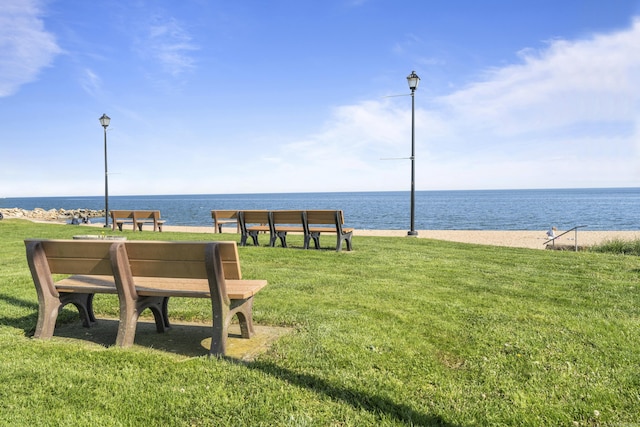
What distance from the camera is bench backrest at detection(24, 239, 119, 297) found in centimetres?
410

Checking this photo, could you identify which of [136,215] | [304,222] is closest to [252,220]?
[304,222]

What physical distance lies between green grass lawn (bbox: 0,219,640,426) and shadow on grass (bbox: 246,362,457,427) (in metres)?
0.01

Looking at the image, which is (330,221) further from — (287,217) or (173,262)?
(173,262)

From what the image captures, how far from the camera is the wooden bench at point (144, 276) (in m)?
3.82

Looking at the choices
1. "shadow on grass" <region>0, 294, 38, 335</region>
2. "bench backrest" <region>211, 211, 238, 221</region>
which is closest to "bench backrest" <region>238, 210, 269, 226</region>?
"bench backrest" <region>211, 211, 238, 221</region>

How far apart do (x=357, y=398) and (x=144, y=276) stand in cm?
223

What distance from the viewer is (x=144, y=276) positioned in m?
4.06

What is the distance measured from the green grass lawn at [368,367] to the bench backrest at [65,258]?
675mm

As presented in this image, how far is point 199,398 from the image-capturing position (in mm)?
3043

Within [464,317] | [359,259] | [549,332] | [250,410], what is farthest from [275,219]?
[250,410]

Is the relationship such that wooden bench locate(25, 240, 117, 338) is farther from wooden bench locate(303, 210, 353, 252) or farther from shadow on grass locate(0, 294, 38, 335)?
wooden bench locate(303, 210, 353, 252)

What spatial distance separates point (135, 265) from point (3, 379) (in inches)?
49.8

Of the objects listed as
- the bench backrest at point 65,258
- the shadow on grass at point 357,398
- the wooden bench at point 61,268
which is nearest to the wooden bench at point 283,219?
the wooden bench at point 61,268

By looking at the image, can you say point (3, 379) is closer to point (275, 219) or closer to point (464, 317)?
point (464, 317)
